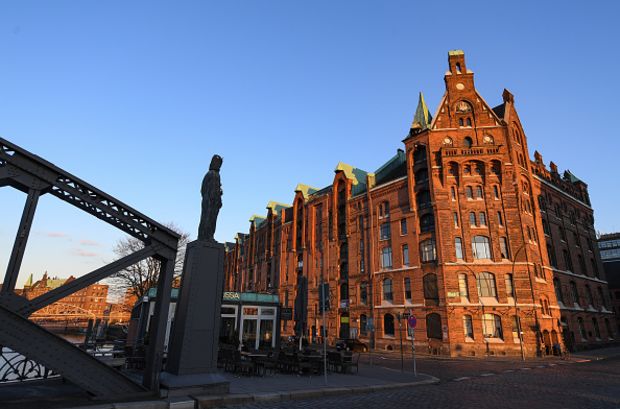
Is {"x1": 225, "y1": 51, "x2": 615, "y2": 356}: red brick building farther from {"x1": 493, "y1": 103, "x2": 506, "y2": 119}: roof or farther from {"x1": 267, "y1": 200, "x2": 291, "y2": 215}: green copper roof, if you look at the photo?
{"x1": 267, "y1": 200, "x2": 291, "y2": 215}: green copper roof

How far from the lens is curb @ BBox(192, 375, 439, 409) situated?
786 cm

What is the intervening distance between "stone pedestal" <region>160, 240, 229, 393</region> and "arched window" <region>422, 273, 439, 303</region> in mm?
25633

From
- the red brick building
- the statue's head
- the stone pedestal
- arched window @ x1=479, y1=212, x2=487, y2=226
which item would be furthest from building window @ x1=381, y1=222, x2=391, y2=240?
the stone pedestal

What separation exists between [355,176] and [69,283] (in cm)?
3980

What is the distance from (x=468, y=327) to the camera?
2889 cm

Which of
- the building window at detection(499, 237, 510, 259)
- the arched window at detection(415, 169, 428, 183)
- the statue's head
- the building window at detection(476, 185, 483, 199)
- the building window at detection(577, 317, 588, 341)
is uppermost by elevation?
the arched window at detection(415, 169, 428, 183)

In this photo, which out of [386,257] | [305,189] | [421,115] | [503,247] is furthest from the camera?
[305,189]

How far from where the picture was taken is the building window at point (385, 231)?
36.5 meters

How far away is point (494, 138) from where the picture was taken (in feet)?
108

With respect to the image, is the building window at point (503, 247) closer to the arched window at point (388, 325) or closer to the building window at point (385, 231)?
the building window at point (385, 231)

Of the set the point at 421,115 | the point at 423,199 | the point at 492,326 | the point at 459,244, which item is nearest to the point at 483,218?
the point at 459,244

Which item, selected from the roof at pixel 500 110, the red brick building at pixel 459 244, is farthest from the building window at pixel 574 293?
the roof at pixel 500 110

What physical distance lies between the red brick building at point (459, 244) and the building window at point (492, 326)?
0.08m

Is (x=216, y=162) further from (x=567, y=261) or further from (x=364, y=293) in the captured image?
(x=567, y=261)
